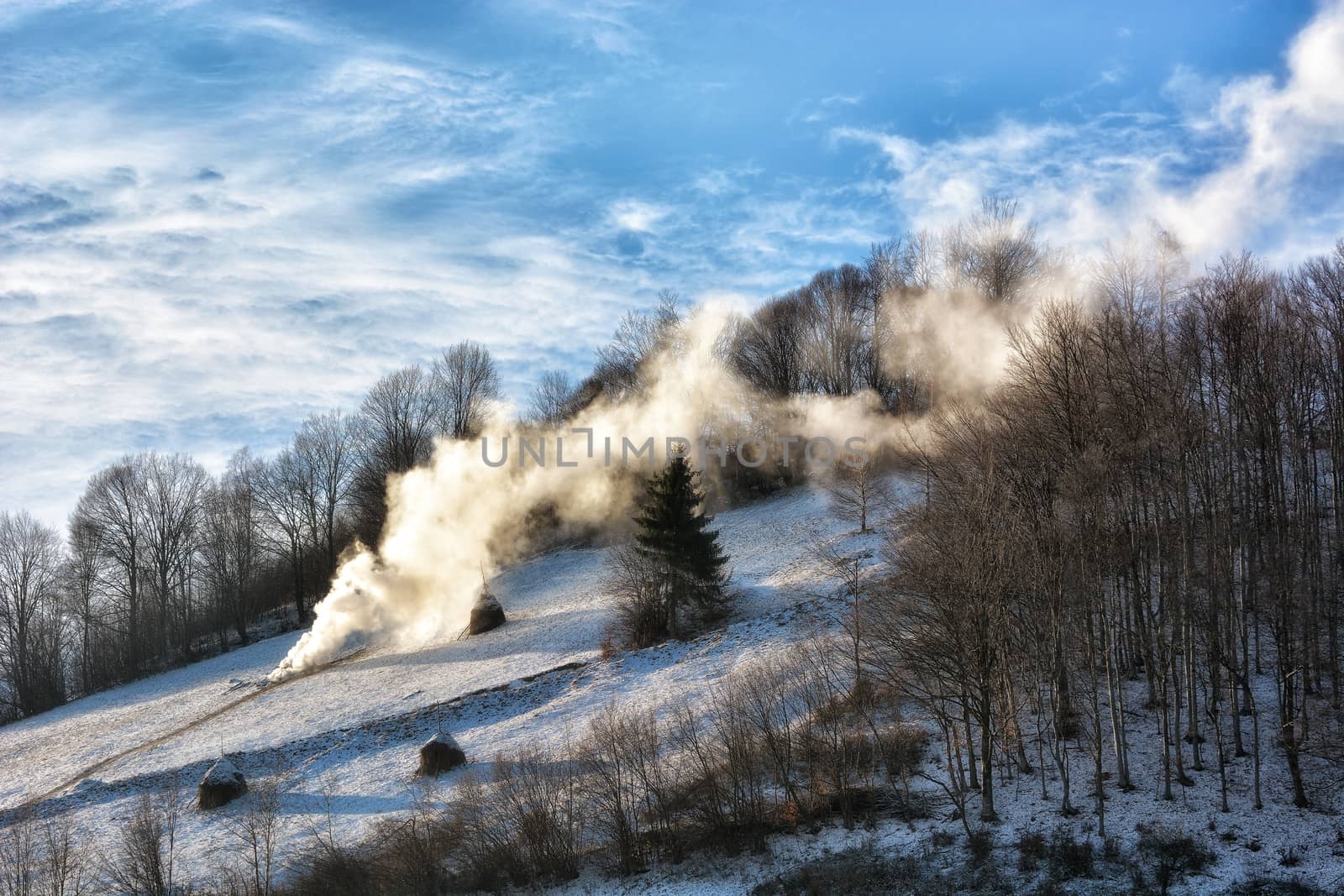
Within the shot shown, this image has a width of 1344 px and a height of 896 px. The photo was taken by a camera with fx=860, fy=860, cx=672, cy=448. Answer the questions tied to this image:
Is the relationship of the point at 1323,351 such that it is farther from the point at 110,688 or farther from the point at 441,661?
the point at 110,688

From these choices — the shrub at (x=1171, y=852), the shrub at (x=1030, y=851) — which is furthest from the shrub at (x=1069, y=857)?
the shrub at (x=1171, y=852)

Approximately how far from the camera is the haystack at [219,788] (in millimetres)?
26953

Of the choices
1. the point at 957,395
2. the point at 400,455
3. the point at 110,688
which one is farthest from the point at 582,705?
the point at 400,455

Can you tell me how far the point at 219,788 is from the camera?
88.7ft

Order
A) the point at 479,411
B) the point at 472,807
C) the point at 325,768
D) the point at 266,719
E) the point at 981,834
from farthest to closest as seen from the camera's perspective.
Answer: the point at 479,411, the point at 266,719, the point at 325,768, the point at 472,807, the point at 981,834

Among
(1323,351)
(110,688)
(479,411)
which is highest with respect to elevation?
(479,411)

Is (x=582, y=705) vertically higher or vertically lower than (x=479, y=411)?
lower

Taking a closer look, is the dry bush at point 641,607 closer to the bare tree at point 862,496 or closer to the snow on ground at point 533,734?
the snow on ground at point 533,734

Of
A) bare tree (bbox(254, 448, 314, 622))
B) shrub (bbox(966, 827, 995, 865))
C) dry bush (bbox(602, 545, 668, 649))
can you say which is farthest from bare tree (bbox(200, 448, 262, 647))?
shrub (bbox(966, 827, 995, 865))

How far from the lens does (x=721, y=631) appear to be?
3506 cm

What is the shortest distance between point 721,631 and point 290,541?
50.6 m

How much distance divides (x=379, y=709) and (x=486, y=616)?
10.1 meters

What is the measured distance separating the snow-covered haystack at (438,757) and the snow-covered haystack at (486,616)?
662 inches

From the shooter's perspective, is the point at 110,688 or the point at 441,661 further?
the point at 110,688
